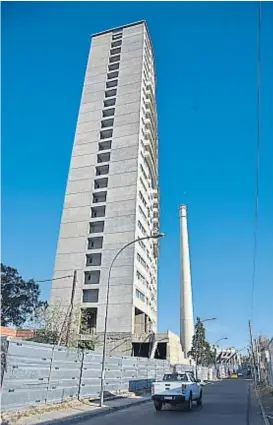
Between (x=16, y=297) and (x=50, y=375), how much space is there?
37.6 metres

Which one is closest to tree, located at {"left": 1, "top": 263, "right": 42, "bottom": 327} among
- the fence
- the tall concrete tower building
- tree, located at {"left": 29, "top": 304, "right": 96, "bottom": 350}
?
the tall concrete tower building

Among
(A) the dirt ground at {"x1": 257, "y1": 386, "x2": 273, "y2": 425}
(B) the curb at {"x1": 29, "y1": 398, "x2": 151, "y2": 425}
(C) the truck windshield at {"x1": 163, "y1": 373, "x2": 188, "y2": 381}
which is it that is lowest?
(B) the curb at {"x1": 29, "y1": 398, "x2": 151, "y2": 425}

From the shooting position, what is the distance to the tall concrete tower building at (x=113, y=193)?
55.5 m

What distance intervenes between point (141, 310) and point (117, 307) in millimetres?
6221

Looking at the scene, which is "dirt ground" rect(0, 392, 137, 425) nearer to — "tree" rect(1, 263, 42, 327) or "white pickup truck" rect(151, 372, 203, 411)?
"white pickup truck" rect(151, 372, 203, 411)

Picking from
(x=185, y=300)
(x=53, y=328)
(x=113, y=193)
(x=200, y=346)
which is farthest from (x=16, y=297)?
(x=200, y=346)

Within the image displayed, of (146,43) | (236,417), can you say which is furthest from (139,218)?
(236,417)

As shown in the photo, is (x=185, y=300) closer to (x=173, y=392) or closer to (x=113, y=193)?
(x=113, y=193)

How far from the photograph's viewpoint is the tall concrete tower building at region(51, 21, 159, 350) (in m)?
55.5

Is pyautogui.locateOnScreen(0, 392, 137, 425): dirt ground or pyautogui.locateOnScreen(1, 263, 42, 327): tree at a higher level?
pyautogui.locateOnScreen(1, 263, 42, 327): tree

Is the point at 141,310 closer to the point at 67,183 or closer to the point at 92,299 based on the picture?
the point at 92,299

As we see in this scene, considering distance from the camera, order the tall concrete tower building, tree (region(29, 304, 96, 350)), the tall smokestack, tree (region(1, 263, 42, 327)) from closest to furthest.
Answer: tree (region(29, 304, 96, 350)), tree (region(1, 263, 42, 327)), the tall concrete tower building, the tall smokestack

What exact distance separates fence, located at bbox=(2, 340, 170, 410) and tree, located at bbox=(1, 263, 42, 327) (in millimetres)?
→ 28993

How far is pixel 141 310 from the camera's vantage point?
58.5m
